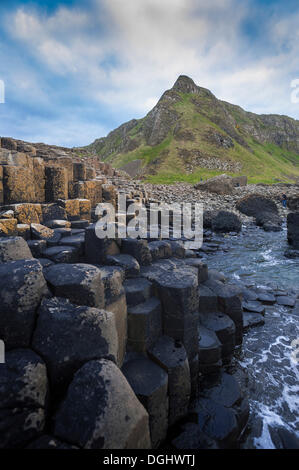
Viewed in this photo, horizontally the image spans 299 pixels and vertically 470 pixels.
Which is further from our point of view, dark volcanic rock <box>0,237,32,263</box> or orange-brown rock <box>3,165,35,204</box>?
orange-brown rock <box>3,165,35,204</box>

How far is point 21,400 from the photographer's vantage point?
170 cm

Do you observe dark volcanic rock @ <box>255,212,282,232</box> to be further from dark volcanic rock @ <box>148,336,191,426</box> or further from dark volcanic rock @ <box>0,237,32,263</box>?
dark volcanic rock @ <box>0,237,32,263</box>

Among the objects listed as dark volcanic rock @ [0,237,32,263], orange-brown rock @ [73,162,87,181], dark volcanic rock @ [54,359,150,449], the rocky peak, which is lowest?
dark volcanic rock @ [54,359,150,449]

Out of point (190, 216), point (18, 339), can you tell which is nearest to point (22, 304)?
point (18, 339)

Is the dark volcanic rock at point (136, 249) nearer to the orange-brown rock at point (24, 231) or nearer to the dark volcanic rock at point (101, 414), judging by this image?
the orange-brown rock at point (24, 231)

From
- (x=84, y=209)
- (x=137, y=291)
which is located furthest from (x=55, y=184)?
(x=137, y=291)

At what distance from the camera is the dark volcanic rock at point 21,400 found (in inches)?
64.2

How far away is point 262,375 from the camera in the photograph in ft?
13.8

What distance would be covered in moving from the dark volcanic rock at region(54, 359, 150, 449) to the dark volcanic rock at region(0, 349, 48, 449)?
17 cm

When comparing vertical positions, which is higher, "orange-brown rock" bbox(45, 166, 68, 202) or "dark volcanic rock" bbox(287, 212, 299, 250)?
"orange-brown rock" bbox(45, 166, 68, 202)

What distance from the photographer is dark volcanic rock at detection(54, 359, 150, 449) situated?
5.25 feet

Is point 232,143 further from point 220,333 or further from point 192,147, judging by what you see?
point 220,333

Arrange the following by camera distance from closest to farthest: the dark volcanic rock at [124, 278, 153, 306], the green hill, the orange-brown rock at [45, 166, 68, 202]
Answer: the dark volcanic rock at [124, 278, 153, 306]
the orange-brown rock at [45, 166, 68, 202]
the green hill

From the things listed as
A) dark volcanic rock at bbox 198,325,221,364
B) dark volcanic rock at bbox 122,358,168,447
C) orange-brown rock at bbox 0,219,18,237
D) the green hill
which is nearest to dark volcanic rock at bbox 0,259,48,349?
dark volcanic rock at bbox 122,358,168,447
